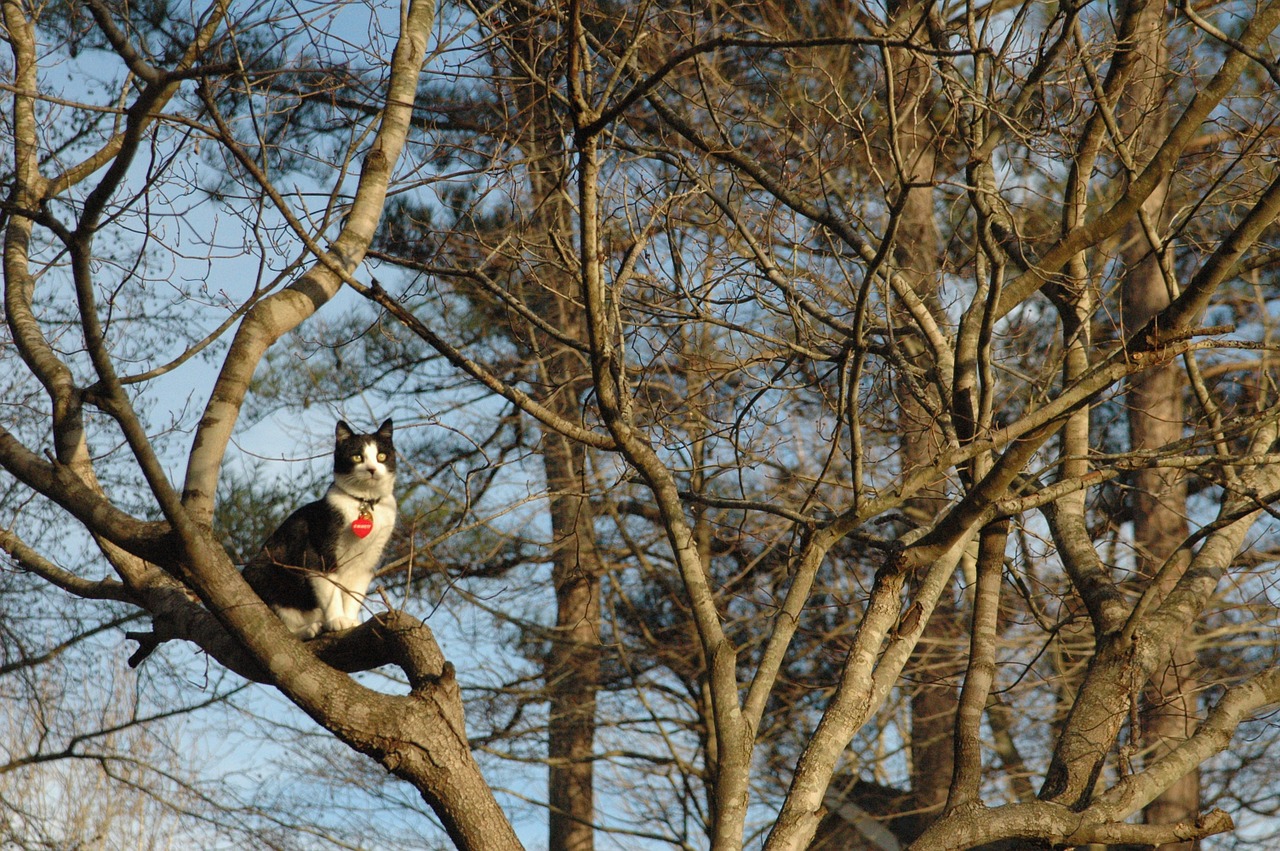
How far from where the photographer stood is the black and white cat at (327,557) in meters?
4.19

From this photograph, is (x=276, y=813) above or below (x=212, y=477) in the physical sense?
above

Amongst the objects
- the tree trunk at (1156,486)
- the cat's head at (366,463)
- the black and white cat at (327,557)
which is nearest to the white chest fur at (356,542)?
the black and white cat at (327,557)

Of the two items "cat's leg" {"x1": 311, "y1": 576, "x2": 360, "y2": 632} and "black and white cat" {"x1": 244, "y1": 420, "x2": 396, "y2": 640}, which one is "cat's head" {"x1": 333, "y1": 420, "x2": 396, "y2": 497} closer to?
"black and white cat" {"x1": 244, "y1": 420, "x2": 396, "y2": 640}

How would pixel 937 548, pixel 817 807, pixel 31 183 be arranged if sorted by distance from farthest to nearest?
pixel 31 183 < pixel 937 548 < pixel 817 807

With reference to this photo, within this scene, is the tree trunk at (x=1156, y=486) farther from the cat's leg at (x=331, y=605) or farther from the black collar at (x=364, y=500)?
the cat's leg at (x=331, y=605)

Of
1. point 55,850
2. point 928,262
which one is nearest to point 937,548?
point 928,262

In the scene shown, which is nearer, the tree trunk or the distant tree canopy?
the distant tree canopy

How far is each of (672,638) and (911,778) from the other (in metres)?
2.36

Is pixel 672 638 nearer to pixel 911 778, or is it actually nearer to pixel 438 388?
pixel 911 778

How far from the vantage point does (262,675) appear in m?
3.21

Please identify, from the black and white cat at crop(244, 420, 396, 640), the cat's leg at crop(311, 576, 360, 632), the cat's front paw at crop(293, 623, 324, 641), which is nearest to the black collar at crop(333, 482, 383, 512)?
the black and white cat at crop(244, 420, 396, 640)

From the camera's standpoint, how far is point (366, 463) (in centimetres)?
480

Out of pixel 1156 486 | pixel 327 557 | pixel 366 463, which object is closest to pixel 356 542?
pixel 327 557

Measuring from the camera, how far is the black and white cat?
13.7 ft
